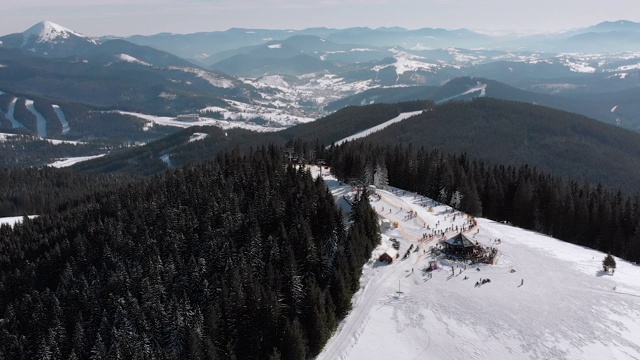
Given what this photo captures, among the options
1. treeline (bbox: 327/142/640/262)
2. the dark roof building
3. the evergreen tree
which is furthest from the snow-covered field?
treeline (bbox: 327/142/640/262)

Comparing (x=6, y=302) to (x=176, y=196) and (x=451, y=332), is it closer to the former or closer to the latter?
(x=176, y=196)

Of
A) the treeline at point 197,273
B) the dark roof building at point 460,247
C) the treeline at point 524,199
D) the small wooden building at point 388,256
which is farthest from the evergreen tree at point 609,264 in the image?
the treeline at point 197,273

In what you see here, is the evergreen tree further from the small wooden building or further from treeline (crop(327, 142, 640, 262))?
the small wooden building

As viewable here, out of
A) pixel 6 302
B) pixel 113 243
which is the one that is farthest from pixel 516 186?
pixel 6 302

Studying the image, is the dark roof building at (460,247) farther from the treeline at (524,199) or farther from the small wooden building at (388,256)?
the treeline at (524,199)

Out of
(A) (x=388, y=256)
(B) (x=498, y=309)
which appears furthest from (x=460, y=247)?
(B) (x=498, y=309)

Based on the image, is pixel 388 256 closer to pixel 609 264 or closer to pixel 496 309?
pixel 496 309

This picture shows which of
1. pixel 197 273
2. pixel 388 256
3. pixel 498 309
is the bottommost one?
pixel 498 309
